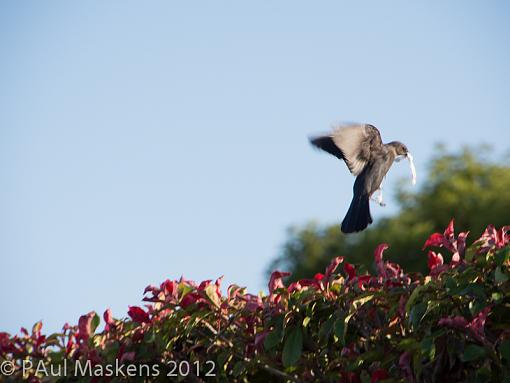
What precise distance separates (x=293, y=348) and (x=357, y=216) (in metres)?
1.70

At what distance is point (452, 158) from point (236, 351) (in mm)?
12394

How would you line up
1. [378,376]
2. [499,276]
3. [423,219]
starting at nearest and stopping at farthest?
[499,276]
[378,376]
[423,219]

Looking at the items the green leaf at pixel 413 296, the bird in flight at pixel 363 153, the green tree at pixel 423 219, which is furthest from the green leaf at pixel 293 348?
the green tree at pixel 423 219

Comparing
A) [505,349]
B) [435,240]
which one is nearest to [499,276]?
[505,349]

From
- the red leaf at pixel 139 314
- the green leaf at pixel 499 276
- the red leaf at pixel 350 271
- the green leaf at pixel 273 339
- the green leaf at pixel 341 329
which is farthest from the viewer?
the red leaf at pixel 139 314

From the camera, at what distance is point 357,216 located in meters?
4.40

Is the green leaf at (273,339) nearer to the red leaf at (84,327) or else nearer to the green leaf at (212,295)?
the green leaf at (212,295)

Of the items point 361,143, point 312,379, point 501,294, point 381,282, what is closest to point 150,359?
point 312,379

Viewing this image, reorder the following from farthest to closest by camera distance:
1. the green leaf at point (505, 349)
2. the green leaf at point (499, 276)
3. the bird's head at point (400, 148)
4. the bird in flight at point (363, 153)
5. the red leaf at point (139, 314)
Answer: the bird's head at point (400, 148), the bird in flight at point (363, 153), the red leaf at point (139, 314), the green leaf at point (499, 276), the green leaf at point (505, 349)

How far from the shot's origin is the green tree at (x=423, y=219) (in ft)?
42.8

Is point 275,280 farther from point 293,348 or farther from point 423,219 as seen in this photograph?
point 423,219

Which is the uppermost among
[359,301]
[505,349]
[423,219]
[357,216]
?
[423,219]

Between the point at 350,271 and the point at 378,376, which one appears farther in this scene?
the point at 350,271

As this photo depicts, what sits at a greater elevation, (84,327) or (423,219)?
(423,219)
